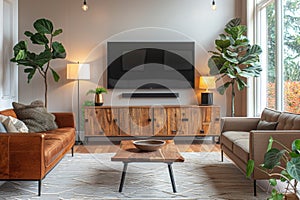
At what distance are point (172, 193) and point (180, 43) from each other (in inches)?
153

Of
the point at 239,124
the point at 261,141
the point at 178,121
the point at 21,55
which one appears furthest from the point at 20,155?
the point at 178,121

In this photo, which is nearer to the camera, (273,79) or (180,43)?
(273,79)

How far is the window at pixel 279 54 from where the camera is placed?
4934 mm

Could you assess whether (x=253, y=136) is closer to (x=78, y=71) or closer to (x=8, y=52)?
(x=78, y=71)

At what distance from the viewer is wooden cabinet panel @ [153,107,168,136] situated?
6.48m

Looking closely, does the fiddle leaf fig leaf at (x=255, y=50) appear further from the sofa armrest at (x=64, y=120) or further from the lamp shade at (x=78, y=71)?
the sofa armrest at (x=64, y=120)

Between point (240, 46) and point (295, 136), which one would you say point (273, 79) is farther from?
point (295, 136)

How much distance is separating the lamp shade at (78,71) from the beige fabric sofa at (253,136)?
8.95 feet

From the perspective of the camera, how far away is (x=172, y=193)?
3.62 m

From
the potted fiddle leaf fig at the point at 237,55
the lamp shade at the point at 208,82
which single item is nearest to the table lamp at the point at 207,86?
the lamp shade at the point at 208,82

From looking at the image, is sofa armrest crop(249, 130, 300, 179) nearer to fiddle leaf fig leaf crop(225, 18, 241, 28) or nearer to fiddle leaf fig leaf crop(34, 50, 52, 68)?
fiddle leaf fig leaf crop(225, 18, 241, 28)

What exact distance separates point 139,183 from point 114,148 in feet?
7.68

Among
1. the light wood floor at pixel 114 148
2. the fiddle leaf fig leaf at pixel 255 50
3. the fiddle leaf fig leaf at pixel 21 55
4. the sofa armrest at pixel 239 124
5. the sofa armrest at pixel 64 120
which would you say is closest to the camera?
the sofa armrest at pixel 239 124

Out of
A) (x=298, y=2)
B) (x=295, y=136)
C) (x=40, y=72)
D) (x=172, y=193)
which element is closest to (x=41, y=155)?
(x=172, y=193)
